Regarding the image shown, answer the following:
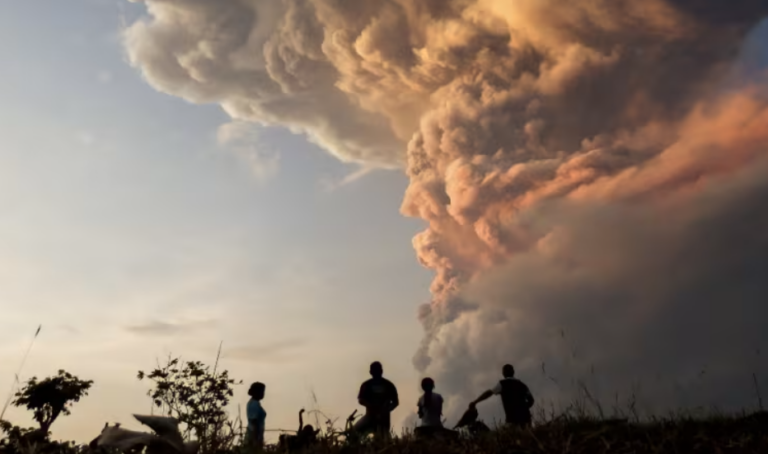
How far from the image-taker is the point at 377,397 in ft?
39.3

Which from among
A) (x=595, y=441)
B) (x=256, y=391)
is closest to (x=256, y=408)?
(x=256, y=391)

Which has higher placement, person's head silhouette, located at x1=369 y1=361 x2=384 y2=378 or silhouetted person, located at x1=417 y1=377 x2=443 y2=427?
person's head silhouette, located at x1=369 y1=361 x2=384 y2=378

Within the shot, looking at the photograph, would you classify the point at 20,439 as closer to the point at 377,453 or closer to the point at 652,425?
the point at 377,453

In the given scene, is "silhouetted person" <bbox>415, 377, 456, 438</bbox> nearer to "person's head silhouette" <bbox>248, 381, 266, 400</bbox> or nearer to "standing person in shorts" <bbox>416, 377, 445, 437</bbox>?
"standing person in shorts" <bbox>416, 377, 445, 437</bbox>

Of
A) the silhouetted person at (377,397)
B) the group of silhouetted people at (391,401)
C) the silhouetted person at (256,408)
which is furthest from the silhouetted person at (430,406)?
the silhouetted person at (256,408)

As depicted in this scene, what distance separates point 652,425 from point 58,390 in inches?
858

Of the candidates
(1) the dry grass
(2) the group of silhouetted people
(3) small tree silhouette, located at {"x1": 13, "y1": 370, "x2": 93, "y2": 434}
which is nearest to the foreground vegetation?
(1) the dry grass

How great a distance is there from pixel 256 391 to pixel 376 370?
2188 millimetres

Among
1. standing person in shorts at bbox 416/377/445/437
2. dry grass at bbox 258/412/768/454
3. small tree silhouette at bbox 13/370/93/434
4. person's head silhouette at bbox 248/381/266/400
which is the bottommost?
dry grass at bbox 258/412/768/454

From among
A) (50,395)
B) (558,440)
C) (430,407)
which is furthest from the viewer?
(50,395)

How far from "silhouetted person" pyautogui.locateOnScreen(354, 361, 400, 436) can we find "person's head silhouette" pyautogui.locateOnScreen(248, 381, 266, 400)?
5.79ft

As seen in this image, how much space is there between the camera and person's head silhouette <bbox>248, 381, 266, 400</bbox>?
39.9ft

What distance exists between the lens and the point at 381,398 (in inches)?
472

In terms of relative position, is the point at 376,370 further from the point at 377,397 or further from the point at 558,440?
the point at 558,440
